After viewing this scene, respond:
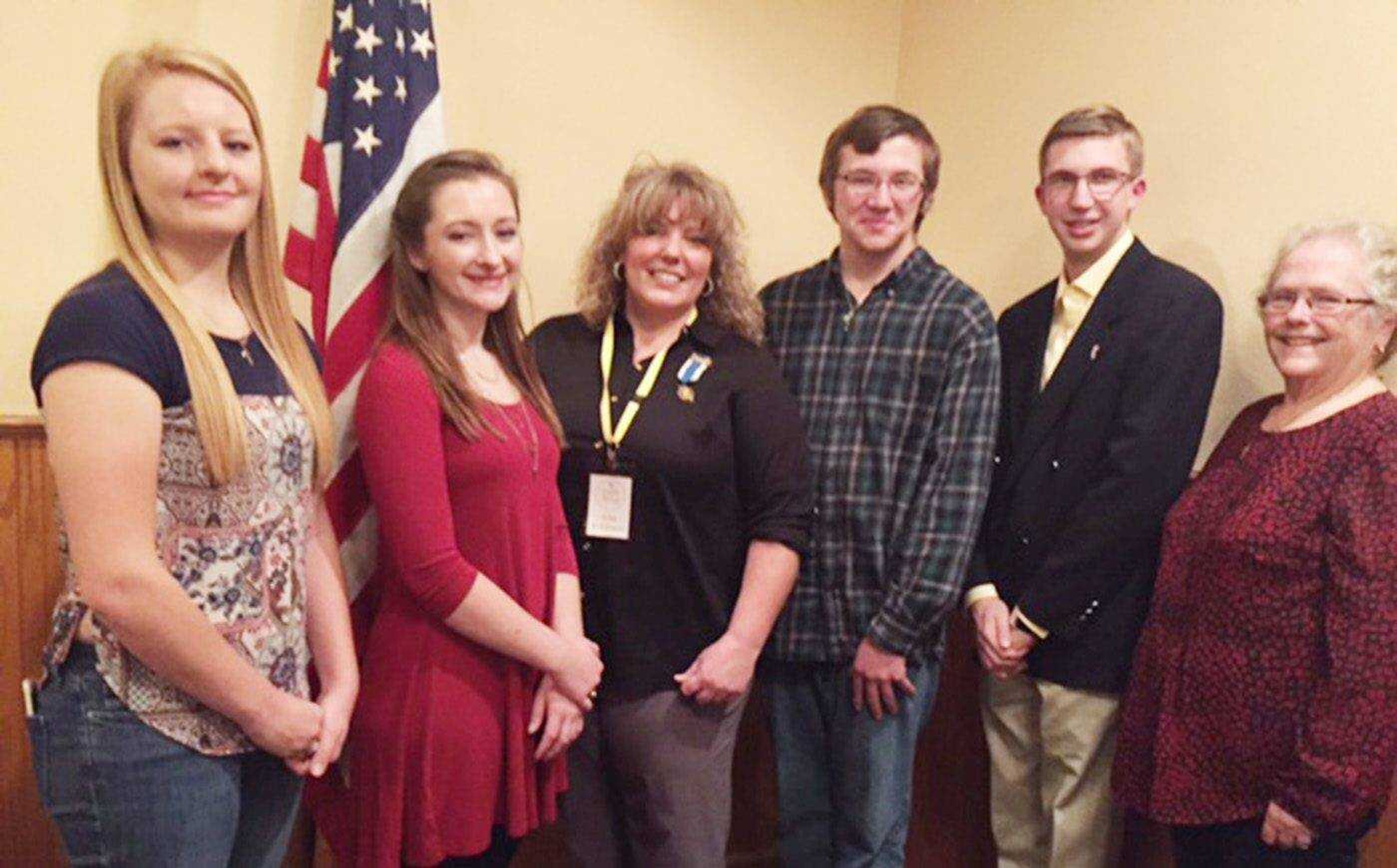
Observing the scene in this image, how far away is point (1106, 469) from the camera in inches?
77.0

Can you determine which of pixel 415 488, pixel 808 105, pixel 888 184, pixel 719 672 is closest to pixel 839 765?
pixel 719 672

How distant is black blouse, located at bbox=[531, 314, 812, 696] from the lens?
5.96 feet

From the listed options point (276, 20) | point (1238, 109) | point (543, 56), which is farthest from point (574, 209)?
point (1238, 109)

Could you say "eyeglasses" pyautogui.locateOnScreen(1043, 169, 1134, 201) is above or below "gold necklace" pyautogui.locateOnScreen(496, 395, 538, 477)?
above

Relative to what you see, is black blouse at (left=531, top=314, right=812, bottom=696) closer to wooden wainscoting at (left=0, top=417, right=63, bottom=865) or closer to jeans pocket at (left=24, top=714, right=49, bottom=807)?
jeans pocket at (left=24, top=714, right=49, bottom=807)

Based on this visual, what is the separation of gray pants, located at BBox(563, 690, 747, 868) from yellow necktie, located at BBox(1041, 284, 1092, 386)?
94 cm

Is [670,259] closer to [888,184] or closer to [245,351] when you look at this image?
[888,184]

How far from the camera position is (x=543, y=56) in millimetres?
2572

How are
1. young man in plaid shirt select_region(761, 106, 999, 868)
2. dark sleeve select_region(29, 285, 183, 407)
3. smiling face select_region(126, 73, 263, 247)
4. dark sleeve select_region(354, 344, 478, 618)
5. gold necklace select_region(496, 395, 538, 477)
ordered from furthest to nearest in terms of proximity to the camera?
young man in plaid shirt select_region(761, 106, 999, 868)
gold necklace select_region(496, 395, 538, 477)
dark sleeve select_region(354, 344, 478, 618)
smiling face select_region(126, 73, 263, 247)
dark sleeve select_region(29, 285, 183, 407)

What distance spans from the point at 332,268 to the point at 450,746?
0.93 metres

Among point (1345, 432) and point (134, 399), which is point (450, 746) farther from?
point (1345, 432)

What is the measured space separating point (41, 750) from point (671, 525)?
97 cm

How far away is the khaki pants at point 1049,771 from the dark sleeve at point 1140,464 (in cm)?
21

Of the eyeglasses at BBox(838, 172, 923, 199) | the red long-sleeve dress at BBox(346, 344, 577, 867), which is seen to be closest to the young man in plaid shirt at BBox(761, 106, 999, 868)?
the eyeglasses at BBox(838, 172, 923, 199)
